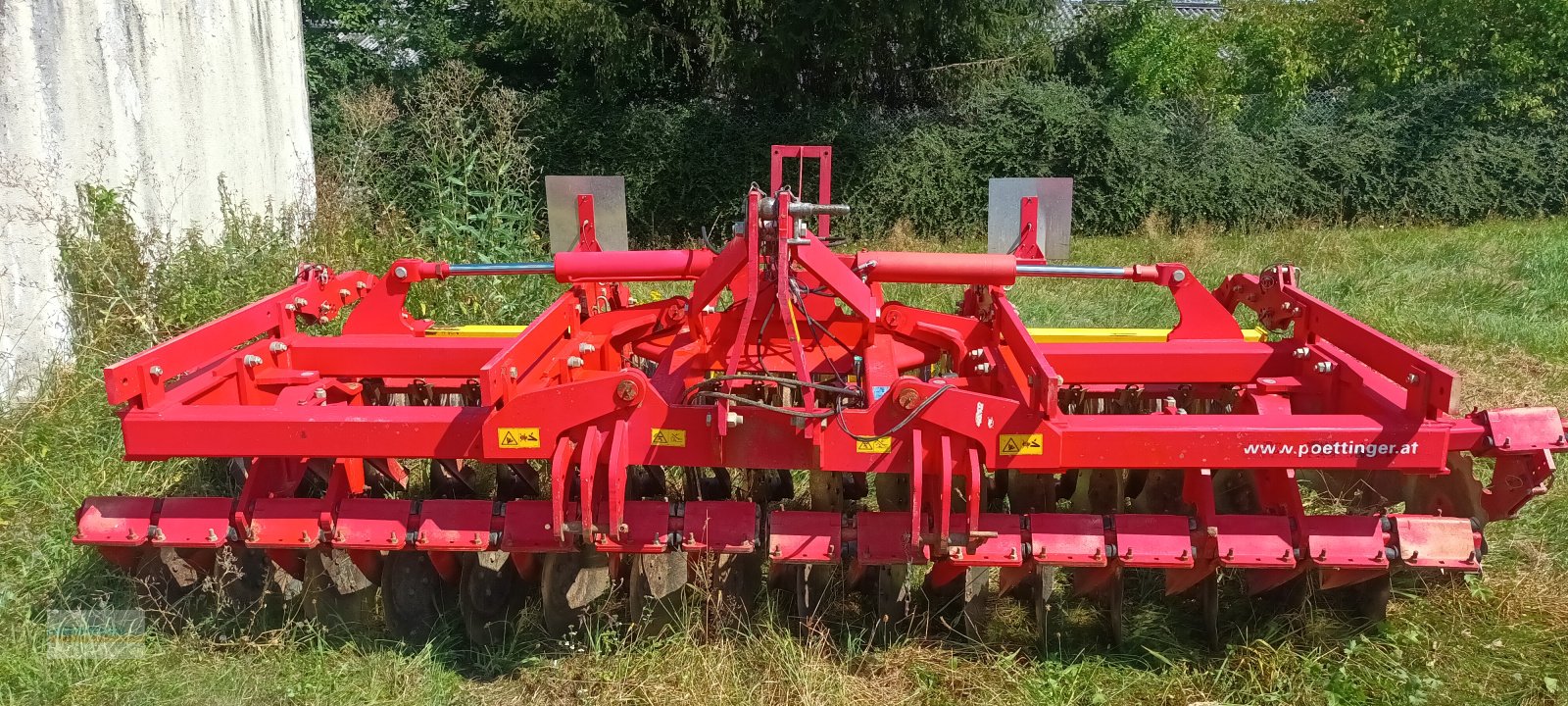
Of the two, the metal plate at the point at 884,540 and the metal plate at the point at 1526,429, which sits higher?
the metal plate at the point at 1526,429

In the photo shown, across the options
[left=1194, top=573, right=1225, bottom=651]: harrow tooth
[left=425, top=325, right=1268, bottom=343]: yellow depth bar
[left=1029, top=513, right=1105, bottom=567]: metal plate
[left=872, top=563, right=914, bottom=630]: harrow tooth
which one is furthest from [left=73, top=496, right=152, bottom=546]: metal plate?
[left=1194, top=573, right=1225, bottom=651]: harrow tooth

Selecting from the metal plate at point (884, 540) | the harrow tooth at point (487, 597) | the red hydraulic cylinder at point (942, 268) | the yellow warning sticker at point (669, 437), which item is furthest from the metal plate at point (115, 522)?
the red hydraulic cylinder at point (942, 268)

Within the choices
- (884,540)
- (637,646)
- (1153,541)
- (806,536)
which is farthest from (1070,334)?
(637,646)

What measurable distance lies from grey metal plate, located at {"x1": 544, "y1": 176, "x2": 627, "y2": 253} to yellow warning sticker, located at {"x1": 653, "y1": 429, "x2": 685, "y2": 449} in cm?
186

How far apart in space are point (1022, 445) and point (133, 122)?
592cm

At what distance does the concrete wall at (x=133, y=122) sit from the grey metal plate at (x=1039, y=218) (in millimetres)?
4976

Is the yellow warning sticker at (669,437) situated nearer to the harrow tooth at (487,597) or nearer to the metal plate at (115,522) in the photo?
the harrow tooth at (487,597)

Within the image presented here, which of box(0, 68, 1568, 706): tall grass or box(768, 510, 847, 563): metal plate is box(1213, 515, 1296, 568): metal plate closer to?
box(0, 68, 1568, 706): tall grass

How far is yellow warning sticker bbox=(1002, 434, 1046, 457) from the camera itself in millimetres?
2906

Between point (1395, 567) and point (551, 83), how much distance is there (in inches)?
518

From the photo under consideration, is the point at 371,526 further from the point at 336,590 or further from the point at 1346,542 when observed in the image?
the point at 1346,542

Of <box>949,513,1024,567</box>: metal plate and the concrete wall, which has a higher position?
the concrete wall

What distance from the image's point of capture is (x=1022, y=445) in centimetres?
291

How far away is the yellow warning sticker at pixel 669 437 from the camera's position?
299 cm
